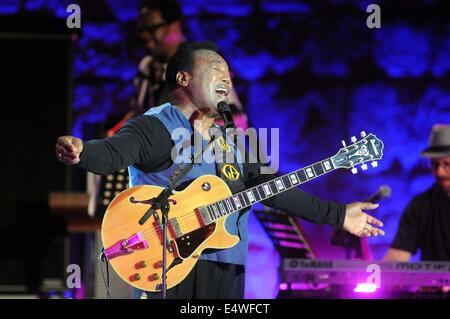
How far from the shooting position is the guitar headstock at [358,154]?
4.34m

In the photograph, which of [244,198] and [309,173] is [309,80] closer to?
[309,173]

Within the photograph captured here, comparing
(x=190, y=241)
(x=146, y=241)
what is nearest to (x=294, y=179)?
(x=190, y=241)

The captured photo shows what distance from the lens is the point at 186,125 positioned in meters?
4.17

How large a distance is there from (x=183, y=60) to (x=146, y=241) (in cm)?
95

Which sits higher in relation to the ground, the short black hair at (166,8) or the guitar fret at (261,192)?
the short black hair at (166,8)

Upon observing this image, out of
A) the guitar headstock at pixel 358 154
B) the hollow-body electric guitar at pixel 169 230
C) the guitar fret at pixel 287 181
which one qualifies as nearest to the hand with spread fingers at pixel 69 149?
the hollow-body electric guitar at pixel 169 230

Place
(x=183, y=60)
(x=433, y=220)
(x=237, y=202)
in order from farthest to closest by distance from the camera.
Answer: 1. (x=433, y=220)
2. (x=183, y=60)
3. (x=237, y=202)

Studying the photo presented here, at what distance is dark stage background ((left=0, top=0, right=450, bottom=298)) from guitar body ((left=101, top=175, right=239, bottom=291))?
3616 mm

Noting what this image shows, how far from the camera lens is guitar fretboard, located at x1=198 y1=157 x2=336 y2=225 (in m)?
4.10

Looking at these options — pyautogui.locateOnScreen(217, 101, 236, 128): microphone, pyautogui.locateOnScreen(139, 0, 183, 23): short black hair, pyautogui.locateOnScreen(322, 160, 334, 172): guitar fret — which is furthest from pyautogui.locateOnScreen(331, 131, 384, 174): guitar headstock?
pyautogui.locateOnScreen(139, 0, 183, 23): short black hair

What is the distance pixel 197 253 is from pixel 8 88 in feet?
13.4

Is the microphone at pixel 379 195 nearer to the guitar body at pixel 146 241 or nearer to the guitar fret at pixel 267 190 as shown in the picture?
the guitar fret at pixel 267 190

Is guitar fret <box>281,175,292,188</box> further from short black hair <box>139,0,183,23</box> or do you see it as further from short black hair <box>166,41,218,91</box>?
short black hair <box>139,0,183,23</box>

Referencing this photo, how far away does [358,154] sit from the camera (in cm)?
435
